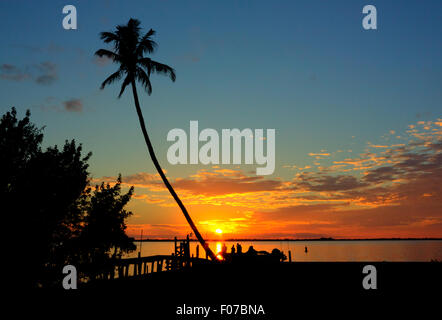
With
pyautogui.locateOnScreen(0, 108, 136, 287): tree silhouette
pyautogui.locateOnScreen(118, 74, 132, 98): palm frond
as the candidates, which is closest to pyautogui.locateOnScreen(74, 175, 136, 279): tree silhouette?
pyautogui.locateOnScreen(0, 108, 136, 287): tree silhouette

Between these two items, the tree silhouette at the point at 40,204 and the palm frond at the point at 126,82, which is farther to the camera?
the palm frond at the point at 126,82

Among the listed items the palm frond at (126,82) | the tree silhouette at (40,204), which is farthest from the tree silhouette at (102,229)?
the palm frond at (126,82)

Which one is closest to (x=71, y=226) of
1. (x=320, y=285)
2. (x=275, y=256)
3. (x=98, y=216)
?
(x=98, y=216)

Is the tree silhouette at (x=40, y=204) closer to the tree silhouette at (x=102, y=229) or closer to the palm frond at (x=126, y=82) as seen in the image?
the tree silhouette at (x=102, y=229)

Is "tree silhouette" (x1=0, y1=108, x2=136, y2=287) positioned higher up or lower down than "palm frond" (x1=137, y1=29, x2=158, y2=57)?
lower down

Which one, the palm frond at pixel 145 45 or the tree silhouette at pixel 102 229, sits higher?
the palm frond at pixel 145 45

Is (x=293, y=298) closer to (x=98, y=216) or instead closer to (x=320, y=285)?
(x=320, y=285)

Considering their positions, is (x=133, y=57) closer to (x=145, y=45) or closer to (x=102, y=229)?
(x=145, y=45)

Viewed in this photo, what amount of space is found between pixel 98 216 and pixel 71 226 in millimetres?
3994

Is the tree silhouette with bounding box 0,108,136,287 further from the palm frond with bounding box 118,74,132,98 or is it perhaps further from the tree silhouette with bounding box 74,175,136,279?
the palm frond with bounding box 118,74,132,98

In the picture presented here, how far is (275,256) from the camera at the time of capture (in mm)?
24531

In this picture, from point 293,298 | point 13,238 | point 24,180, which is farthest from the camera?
point 24,180

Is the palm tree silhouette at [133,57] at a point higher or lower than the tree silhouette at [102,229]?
higher
